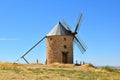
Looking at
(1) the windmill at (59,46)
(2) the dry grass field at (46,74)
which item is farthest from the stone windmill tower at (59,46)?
(2) the dry grass field at (46,74)

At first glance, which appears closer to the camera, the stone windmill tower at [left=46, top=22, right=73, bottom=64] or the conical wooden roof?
the stone windmill tower at [left=46, top=22, right=73, bottom=64]

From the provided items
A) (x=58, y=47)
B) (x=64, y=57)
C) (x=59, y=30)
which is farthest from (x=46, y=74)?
(x=59, y=30)

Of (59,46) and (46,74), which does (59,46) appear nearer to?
(59,46)

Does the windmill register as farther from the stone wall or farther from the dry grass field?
the dry grass field

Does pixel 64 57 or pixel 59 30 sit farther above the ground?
pixel 59 30

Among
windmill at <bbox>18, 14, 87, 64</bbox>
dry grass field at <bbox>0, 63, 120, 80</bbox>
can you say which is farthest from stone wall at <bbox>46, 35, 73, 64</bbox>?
dry grass field at <bbox>0, 63, 120, 80</bbox>

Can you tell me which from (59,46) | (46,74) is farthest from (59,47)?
(46,74)

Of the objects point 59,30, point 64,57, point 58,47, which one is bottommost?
point 64,57

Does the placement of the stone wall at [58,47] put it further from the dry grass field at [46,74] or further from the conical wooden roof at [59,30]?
the dry grass field at [46,74]

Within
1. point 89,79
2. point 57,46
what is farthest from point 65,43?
point 89,79

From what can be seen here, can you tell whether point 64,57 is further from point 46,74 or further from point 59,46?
→ point 46,74

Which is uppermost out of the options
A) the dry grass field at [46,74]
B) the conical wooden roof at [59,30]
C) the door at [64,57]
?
the conical wooden roof at [59,30]

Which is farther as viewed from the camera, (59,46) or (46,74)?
(59,46)

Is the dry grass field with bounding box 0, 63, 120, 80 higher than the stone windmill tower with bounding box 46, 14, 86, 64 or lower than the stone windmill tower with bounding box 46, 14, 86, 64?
lower
